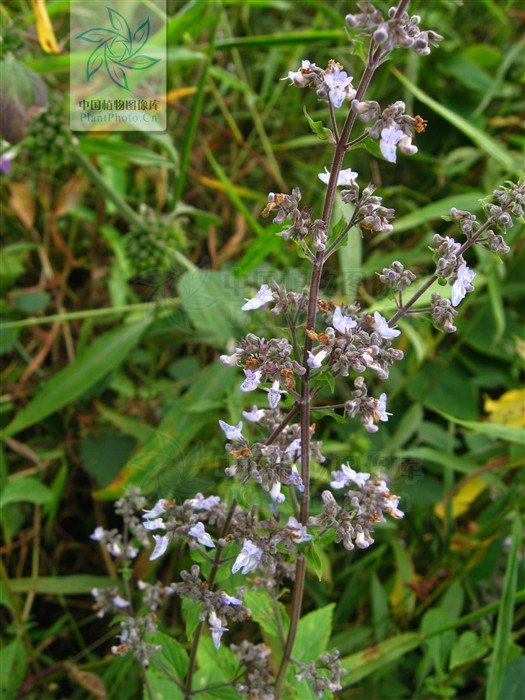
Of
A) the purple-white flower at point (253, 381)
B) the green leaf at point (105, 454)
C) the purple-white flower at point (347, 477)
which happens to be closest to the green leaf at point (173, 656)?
the purple-white flower at point (347, 477)

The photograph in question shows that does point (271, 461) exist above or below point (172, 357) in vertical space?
above

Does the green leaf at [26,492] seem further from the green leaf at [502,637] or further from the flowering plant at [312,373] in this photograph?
the green leaf at [502,637]

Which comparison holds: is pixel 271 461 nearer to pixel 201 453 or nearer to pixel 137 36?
pixel 201 453

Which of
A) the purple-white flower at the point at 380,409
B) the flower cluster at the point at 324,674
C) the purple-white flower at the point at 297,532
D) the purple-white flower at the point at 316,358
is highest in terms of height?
the purple-white flower at the point at 316,358

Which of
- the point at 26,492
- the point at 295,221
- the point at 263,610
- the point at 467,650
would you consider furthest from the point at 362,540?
the point at 26,492

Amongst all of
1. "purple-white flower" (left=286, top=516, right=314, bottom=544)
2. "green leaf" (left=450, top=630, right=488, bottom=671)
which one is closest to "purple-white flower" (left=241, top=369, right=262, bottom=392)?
"purple-white flower" (left=286, top=516, right=314, bottom=544)

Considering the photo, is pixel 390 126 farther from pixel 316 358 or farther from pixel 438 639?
pixel 438 639

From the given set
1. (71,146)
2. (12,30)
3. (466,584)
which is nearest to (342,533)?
(466,584)

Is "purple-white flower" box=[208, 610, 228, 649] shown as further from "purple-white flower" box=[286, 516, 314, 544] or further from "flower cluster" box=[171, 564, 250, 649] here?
"purple-white flower" box=[286, 516, 314, 544]
